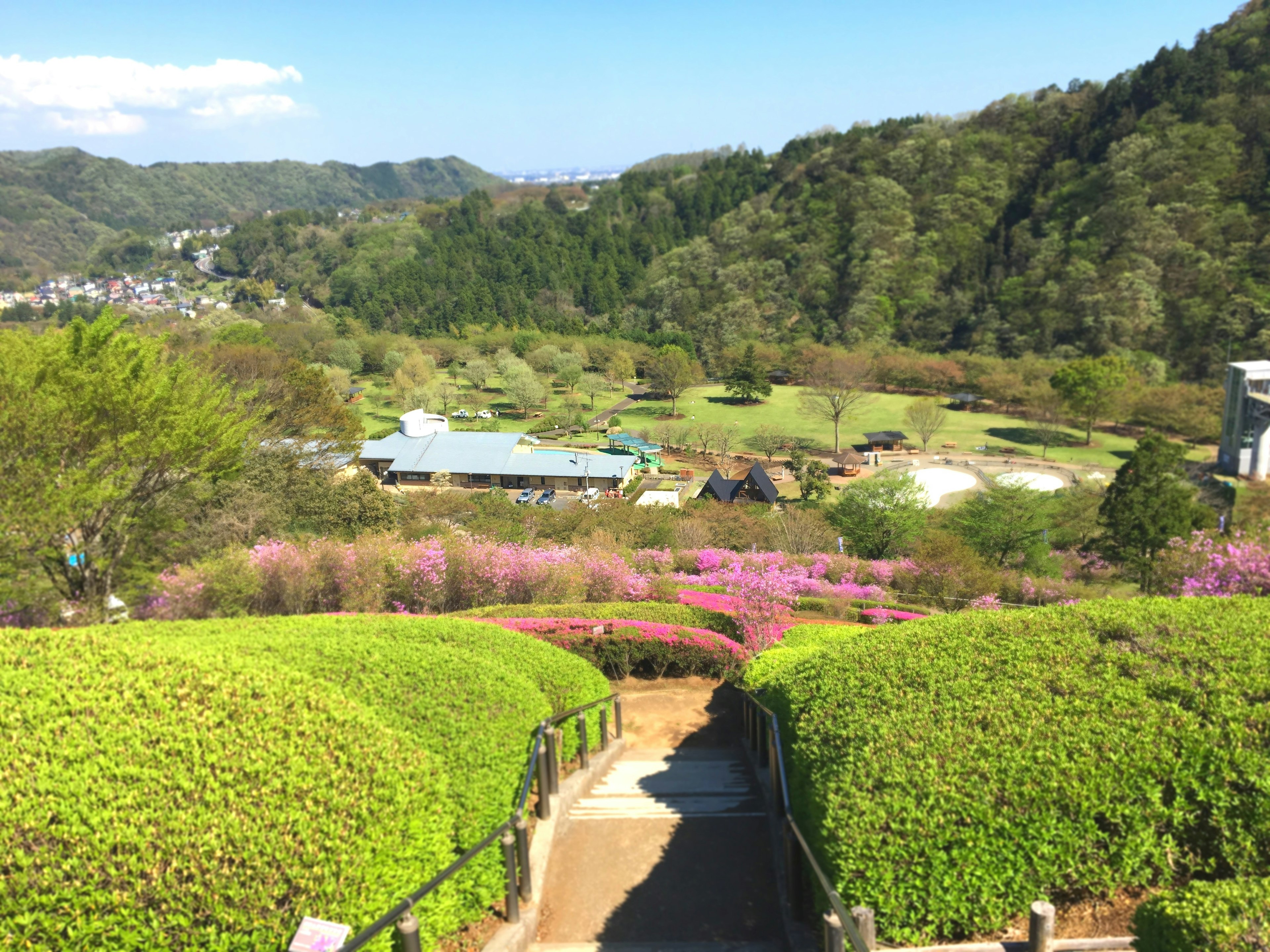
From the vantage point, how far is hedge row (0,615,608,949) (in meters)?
3.07

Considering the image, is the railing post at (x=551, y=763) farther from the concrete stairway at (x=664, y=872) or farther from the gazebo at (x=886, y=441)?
the gazebo at (x=886, y=441)

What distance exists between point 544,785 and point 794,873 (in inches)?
73.2

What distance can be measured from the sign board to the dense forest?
71214mm

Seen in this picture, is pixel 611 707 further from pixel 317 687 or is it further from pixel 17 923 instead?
pixel 17 923

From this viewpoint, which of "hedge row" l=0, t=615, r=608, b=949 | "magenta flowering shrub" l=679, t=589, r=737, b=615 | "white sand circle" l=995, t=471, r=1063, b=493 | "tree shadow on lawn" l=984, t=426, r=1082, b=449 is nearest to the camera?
"hedge row" l=0, t=615, r=608, b=949

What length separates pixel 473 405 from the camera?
6384 centimetres

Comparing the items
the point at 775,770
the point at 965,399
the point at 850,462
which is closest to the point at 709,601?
the point at 775,770

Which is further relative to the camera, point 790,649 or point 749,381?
point 749,381

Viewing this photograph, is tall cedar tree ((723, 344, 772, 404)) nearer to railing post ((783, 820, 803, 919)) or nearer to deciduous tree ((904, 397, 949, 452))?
deciduous tree ((904, 397, 949, 452))

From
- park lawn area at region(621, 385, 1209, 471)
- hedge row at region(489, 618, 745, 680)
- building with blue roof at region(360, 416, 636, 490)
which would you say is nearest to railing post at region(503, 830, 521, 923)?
hedge row at region(489, 618, 745, 680)

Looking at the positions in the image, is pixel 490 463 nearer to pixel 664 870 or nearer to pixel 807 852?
pixel 664 870

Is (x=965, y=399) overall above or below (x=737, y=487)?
above

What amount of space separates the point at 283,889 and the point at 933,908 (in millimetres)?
2876

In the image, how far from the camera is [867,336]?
76750 millimetres
